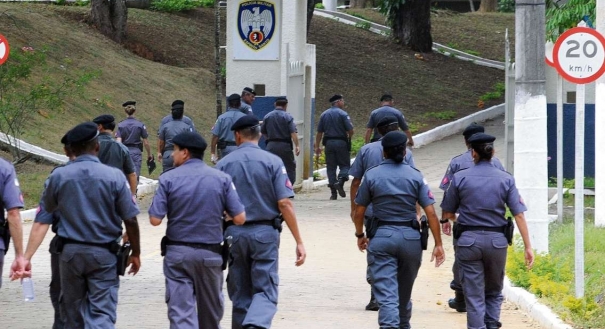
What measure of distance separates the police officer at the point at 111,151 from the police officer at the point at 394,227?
12.7 feet

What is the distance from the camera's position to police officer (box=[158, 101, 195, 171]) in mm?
18359

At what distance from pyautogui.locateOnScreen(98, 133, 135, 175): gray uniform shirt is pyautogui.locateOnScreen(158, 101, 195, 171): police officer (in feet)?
17.7

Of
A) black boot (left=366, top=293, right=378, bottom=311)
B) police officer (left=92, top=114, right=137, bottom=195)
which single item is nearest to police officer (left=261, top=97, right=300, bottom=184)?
police officer (left=92, top=114, right=137, bottom=195)

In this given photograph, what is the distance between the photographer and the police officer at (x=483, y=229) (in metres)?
9.46

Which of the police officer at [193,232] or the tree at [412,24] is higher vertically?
the tree at [412,24]

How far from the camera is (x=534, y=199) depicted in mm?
12922

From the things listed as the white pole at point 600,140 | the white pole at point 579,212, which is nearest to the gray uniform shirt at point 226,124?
the white pole at point 600,140

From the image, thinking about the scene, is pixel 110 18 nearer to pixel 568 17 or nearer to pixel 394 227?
pixel 568 17

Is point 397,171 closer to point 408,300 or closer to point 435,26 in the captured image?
point 408,300

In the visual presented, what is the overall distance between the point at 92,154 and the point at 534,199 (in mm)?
Answer: 6016

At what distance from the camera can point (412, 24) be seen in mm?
42344

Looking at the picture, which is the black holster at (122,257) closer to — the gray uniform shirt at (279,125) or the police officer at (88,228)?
the police officer at (88,228)

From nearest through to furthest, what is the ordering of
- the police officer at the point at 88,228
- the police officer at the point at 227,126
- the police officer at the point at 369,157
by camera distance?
the police officer at the point at 88,228 < the police officer at the point at 369,157 < the police officer at the point at 227,126

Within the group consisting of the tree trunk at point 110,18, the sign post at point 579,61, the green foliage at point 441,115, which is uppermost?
the tree trunk at point 110,18
